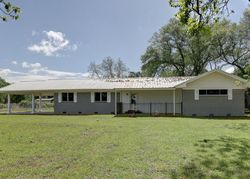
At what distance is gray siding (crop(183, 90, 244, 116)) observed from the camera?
72.2 ft

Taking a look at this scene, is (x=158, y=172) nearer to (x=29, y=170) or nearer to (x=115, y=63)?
(x=29, y=170)

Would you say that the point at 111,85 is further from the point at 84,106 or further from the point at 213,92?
the point at 213,92

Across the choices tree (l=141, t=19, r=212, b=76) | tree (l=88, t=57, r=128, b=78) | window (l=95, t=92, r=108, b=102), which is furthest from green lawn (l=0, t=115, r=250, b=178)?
tree (l=88, t=57, r=128, b=78)

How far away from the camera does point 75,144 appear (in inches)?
334

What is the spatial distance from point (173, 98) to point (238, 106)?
17.9 ft

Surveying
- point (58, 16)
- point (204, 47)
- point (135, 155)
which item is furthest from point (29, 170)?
point (204, 47)

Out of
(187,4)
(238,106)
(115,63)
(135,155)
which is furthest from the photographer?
(115,63)

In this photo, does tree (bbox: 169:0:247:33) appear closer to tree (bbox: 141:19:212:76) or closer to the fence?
the fence

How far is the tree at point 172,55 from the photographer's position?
3928 cm

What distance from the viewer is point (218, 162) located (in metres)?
6.27

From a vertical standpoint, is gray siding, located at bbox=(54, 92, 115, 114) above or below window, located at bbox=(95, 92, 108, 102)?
below

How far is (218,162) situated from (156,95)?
18.8 meters

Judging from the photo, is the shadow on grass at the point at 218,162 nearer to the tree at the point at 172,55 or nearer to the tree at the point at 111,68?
the tree at the point at 172,55

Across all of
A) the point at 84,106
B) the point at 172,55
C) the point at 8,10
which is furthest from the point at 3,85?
the point at 8,10
